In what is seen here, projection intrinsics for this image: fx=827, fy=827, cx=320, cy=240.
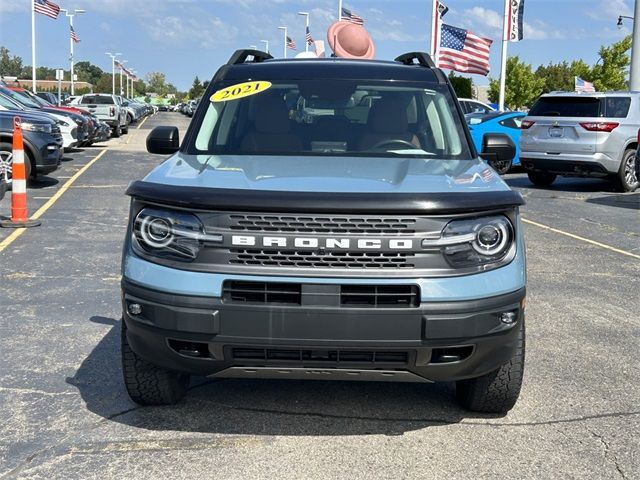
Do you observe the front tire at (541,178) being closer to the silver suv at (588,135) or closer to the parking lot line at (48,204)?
the silver suv at (588,135)

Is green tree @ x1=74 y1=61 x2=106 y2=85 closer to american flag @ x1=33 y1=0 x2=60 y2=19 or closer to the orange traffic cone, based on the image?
american flag @ x1=33 y1=0 x2=60 y2=19

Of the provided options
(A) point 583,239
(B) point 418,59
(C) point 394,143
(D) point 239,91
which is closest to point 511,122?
(A) point 583,239

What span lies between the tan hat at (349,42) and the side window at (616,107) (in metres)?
4.59

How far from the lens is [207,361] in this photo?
3.57 m

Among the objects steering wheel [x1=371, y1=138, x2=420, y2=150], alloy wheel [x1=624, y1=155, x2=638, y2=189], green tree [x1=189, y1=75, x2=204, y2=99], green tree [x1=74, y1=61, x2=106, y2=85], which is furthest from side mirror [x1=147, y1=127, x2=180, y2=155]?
green tree [x1=74, y1=61, x2=106, y2=85]

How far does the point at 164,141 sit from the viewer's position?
5.16m

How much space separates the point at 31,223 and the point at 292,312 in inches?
292

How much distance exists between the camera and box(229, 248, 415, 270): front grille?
11.3ft

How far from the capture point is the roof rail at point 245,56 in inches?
215

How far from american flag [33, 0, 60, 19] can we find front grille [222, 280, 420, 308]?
131ft

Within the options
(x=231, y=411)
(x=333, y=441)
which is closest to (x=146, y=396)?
(x=231, y=411)

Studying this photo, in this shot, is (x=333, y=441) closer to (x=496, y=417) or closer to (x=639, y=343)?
(x=496, y=417)

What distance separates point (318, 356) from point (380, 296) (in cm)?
39

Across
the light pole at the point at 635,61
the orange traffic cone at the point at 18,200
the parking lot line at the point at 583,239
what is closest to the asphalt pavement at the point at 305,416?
the parking lot line at the point at 583,239
